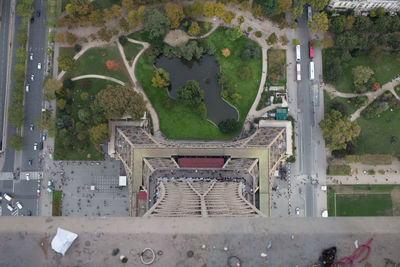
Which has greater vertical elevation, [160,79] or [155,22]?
[155,22]

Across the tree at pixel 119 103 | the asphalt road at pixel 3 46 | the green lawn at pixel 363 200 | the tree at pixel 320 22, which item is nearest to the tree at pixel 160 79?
the tree at pixel 119 103

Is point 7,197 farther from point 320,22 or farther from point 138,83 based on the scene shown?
point 320,22

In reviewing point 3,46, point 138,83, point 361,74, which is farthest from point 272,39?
point 3,46

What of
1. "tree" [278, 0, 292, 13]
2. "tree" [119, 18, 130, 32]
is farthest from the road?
"tree" [119, 18, 130, 32]

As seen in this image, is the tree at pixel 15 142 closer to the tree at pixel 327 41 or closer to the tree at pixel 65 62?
the tree at pixel 65 62

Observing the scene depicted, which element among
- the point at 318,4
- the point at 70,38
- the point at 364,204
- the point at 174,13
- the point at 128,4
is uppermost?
the point at 128,4

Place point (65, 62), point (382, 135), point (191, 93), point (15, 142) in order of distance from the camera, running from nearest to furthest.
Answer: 1. point (191, 93)
2. point (15, 142)
3. point (65, 62)
4. point (382, 135)

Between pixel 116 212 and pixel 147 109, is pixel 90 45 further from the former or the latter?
pixel 116 212
